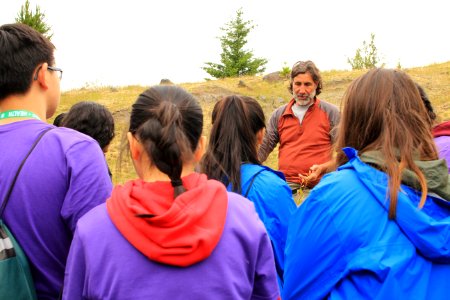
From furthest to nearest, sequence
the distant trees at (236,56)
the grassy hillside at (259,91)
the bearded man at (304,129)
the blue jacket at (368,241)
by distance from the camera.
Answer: the distant trees at (236,56)
the grassy hillside at (259,91)
the bearded man at (304,129)
the blue jacket at (368,241)

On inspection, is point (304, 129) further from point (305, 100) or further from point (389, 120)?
point (389, 120)

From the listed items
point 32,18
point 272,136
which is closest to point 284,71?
point 32,18

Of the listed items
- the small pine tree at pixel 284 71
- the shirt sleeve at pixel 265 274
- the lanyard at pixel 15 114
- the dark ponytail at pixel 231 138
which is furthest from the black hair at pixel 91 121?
the small pine tree at pixel 284 71

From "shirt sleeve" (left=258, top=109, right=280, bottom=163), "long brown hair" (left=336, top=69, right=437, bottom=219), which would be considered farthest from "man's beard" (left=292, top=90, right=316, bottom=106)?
"long brown hair" (left=336, top=69, right=437, bottom=219)

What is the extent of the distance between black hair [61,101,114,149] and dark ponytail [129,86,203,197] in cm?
180

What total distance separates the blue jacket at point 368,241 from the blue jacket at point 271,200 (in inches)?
26.0

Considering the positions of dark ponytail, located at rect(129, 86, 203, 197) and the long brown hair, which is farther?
the long brown hair

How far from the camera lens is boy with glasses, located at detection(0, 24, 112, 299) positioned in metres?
1.85

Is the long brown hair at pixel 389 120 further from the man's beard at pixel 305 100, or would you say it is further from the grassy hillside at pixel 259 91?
the grassy hillside at pixel 259 91

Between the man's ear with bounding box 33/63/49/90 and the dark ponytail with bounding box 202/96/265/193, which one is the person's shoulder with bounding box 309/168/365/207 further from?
the man's ear with bounding box 33/63/49/90

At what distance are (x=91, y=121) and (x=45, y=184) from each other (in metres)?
1.53

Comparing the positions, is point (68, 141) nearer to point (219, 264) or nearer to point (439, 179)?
point (219, 264)

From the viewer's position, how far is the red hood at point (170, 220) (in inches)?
54.3

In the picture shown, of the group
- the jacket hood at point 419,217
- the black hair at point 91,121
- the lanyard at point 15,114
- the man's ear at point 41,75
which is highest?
the man's ear at point 41,75
